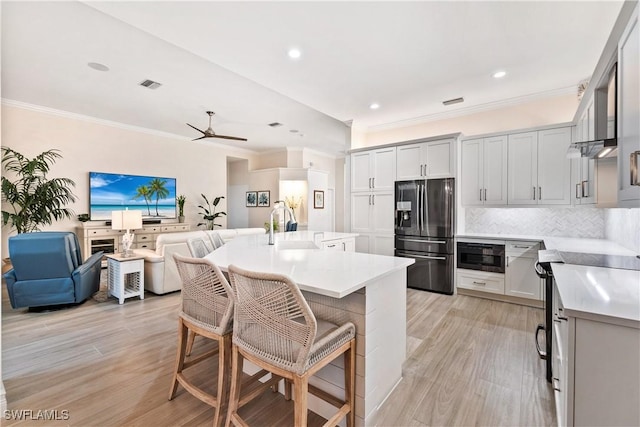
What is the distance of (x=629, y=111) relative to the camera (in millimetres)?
1536

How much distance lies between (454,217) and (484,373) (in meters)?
2.39

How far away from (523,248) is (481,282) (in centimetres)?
70

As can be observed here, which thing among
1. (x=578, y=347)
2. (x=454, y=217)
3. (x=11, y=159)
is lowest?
(x=578, y=347)

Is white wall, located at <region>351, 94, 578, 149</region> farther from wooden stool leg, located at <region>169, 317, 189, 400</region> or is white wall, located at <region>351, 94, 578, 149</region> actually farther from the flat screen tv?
the flat screen tv

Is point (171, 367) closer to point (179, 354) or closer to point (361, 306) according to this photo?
point (179, 354)

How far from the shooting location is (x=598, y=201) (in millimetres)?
2266

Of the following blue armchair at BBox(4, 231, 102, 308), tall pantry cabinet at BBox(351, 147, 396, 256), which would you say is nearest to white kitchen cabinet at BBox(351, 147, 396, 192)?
tall pantry cabinet at BBox(351, 147, 396, 256)

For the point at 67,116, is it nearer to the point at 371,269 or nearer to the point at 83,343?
the point at 83,343

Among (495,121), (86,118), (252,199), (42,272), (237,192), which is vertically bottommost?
(42,272)

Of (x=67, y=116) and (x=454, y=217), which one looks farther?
(x=67, y=116)

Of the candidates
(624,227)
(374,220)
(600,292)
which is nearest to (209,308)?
(600,292)

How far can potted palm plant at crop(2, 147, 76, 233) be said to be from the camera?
454cm

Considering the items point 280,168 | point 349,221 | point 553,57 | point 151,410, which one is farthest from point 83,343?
point 280,168

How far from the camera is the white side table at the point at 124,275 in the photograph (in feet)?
12.4
